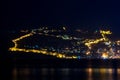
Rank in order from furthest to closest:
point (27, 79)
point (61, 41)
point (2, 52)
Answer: point (61, 41) → point (2, 52) → point (27, 79)

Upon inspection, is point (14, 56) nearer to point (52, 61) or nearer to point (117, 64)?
point (52, 61)

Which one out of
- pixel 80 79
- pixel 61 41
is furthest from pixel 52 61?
pixel 80 79

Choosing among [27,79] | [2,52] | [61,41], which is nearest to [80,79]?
[27,79]

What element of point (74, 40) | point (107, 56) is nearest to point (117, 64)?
point (107, 56)

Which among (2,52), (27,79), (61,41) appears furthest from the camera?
(61,41)

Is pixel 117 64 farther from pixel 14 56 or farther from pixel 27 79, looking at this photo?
pixel 27 79

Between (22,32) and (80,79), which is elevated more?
(22,32)

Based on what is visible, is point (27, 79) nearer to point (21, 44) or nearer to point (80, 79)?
point (80, 79)

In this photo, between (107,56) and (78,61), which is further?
(78,61)

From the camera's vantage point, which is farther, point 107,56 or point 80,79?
point 107,56
